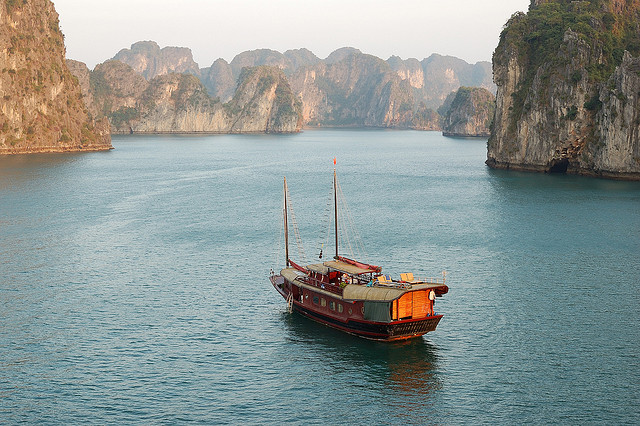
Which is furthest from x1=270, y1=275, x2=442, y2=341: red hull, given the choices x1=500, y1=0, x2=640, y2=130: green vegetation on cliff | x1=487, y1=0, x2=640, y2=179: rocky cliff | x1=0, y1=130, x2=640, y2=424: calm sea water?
x1=500, y1=0, x2=640, y2=130: green vegetation on cliff

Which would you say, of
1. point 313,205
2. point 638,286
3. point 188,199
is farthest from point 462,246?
point 188,199

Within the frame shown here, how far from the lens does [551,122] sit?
148 meters

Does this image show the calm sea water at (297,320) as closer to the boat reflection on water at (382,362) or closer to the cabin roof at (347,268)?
the boat reflection on water at (382,362)

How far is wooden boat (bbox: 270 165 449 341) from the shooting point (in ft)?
165

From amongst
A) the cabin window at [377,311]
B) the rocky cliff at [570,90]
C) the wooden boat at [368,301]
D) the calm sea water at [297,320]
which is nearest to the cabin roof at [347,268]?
the wooden boat at [368,301]

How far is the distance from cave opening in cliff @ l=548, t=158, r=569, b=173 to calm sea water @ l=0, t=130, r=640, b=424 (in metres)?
38.6

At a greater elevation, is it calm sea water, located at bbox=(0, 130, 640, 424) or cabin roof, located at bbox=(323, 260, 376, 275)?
cabin roof, located at bbox=(323, 260, 376, 275)

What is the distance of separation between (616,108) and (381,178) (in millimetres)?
50321

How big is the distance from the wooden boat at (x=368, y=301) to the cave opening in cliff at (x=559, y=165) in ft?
344

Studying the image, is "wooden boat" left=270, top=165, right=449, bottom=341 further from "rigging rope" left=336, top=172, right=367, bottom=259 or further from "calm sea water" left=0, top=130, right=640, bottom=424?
"rigging rope" left=336, top=172, right=367, bottom=259

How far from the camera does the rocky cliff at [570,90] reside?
132000 mm

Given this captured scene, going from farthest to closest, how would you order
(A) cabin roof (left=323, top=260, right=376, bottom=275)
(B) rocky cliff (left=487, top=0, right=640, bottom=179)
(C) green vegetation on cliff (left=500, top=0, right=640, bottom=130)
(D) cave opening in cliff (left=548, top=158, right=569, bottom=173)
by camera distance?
(D) cave opening in cliff (left=548, top=158, right=569, bottom=173) → (C) green vegetation on cliff (left=500, top=0, right=640, bottom=130) → (B) rocky cliff (left=487, top=0, right=640, bottom=179) → (A) cabin roof (left=323, top=260, right=376, bottom=275)

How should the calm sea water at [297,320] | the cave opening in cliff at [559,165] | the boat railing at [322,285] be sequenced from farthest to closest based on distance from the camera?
the cave opening in cliff at [559,165] < the boat railing at [322,285] < the calm sea water at [297,320]

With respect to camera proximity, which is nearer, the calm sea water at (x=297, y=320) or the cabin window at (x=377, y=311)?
the calm sea water at (x=297, y=320)
